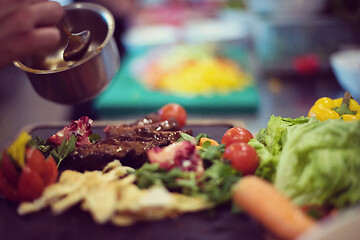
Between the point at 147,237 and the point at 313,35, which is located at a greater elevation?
the point at 313,35

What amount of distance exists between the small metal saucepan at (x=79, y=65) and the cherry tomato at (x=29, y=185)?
565 millimetres

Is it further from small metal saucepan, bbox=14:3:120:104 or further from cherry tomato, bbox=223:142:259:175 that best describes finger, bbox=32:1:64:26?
cherry tomato, bbox=223:142:259:175

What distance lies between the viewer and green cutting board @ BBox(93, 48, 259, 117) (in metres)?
3.27

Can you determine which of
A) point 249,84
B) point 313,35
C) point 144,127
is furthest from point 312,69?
point 144,127

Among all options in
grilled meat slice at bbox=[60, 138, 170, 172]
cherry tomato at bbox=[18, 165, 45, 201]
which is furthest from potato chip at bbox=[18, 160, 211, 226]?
grilled meat slice at bbox=[60, 138, 170, 172]

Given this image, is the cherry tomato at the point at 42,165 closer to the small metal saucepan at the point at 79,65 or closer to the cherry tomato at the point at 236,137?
the small metal saucepan at the point at 79,65

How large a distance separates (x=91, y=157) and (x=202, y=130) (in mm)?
828

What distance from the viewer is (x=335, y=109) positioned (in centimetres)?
192

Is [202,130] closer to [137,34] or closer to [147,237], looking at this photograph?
[147,237]

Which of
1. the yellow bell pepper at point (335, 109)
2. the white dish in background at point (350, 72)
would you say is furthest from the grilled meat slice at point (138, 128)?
the white dish in background at point (350, 72)

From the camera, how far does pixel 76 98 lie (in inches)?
79.6

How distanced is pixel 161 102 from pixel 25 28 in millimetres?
1979

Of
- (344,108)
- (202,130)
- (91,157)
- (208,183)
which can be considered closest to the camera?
(208,183)

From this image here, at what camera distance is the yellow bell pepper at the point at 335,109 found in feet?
6.03
